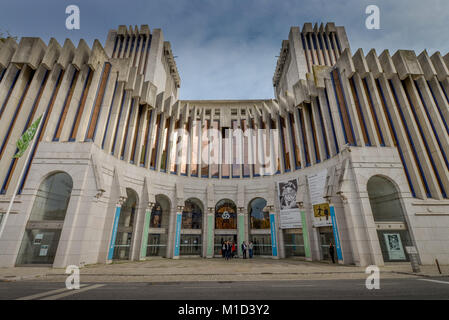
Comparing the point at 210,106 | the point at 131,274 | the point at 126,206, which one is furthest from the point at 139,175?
the point at 210,106

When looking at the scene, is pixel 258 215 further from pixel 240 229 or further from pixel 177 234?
pixel 177 234

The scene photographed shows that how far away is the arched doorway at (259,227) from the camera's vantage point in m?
27.5

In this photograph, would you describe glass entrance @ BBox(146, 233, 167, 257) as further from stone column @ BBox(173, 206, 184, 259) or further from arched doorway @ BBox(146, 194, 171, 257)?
stone column @ BBox(173, 206, 184, 259)

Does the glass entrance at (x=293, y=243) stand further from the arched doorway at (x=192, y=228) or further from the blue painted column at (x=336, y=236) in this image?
the arched doorway at (x=192, y=228)

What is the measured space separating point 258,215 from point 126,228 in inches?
656

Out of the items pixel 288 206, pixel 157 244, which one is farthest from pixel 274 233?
pixel 157 244

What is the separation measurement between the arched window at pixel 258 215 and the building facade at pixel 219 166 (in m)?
0.15

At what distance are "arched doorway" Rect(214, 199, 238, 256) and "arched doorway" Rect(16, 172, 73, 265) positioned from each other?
17.4 m

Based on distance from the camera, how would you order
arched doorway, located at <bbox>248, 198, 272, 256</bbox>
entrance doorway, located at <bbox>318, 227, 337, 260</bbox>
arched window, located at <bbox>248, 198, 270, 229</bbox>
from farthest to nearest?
1. arched window, located at <bbox>248, 198, 270, 229</bbox>
2. arched doorway, located at <bbox>248, 198, 272, 256</bbox>
3. entrance doorway, located at <bbox>318, 227, 337, 260</bbox>

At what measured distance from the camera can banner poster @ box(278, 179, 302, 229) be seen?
79.6 ft

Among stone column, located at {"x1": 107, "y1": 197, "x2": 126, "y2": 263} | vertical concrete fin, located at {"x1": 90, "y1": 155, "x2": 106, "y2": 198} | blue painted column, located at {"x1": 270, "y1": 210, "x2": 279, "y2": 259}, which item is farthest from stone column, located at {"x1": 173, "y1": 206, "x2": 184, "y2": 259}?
blue painted column, located at {"x1": 270, "y1": 210, "x2": 279, "y2": 259}
